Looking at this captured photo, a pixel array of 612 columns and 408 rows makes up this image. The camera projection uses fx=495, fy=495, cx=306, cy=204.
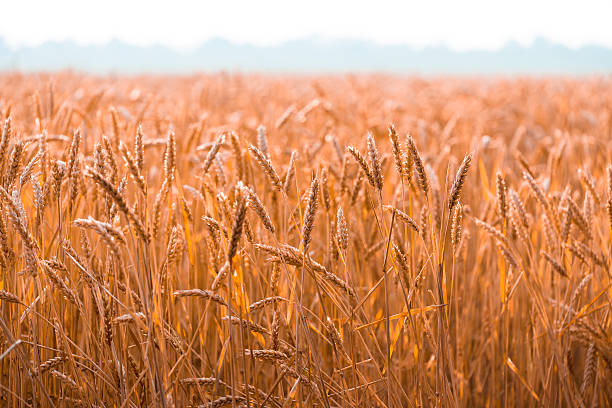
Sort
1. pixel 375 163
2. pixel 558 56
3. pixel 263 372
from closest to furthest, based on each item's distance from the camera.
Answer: pixel 375 163 < pixel 263 372 < pixel 558 56

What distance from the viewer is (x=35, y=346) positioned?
105cm

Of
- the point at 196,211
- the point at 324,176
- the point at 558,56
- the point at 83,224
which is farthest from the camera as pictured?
the point at 558,56

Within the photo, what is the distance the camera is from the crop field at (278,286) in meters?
1.03

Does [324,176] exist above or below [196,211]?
above

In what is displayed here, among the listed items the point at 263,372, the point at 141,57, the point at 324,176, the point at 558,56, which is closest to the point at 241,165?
the point at 324,176

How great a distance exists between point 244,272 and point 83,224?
776mm

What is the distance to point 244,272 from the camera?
5.12ft

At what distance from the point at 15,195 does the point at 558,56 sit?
216 metres

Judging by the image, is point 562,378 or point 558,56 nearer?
point 562,378

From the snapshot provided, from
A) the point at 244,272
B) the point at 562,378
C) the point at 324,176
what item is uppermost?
the point at 324,176

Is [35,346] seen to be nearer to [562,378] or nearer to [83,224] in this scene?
[83,224]

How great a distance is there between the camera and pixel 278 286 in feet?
4.05

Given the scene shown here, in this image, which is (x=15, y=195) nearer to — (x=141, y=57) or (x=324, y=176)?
(x=324, y=176)

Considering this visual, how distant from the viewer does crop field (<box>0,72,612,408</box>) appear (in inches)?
40.6
